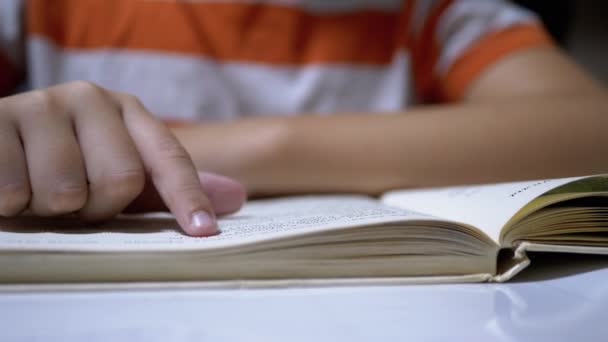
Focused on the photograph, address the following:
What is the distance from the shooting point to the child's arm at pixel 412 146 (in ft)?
1.86

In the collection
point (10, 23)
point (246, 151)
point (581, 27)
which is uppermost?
point (581, 27)

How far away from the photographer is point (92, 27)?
86 cm

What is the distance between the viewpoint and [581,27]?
1732 millimetres

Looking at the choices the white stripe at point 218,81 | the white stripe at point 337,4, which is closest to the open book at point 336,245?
the white stripe at point 218,81

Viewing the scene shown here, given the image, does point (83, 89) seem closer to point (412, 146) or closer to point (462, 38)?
point (412, 146)

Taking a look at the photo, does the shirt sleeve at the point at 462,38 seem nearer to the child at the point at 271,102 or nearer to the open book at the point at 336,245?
the child at the point at 271,102

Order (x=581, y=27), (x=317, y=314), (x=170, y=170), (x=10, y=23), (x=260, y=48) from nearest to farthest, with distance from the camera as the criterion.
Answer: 1. (x=317, y=314)
2. (x=170, y=170)
3. (x=10, y=23)
4. (x=260, y=48)
5. (x=581, y=27)

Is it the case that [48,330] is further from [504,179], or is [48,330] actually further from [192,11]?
[192,11]

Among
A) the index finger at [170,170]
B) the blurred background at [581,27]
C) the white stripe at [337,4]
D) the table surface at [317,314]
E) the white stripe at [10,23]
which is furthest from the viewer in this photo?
the blurred background at [581,27]

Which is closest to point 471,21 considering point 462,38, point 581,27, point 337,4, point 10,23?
point 462,38

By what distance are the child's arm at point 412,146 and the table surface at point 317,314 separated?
0.29 meters

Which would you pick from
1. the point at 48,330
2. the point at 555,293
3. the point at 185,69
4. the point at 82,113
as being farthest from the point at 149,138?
the point at 185,69

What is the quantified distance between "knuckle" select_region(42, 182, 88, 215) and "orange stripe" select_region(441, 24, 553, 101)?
2.45ft

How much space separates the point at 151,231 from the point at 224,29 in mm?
639
